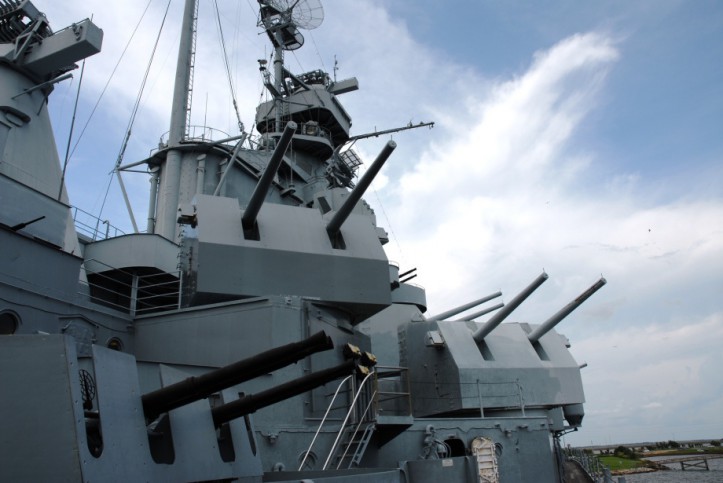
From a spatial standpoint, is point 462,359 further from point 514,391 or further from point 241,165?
point 241,165

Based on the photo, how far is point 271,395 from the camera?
3.62 meters

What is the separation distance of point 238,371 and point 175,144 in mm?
10523

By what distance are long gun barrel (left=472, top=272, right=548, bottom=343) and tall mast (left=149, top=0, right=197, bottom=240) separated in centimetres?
644

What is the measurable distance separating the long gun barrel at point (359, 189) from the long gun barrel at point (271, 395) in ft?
13.6

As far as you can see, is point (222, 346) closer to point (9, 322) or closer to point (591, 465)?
point (9, 322)

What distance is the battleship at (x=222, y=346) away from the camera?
9.52ft

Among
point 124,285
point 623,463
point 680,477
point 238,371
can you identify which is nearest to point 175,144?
point 124,285

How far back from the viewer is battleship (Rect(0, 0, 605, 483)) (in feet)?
9.52

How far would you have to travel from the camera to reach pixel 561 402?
1040 cm

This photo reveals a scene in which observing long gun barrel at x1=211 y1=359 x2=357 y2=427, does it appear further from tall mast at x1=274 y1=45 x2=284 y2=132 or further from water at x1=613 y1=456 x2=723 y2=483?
water at x1=613 y1=456 x2=723 y2=483

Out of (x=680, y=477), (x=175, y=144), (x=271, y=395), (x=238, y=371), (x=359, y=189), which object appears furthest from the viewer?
(x=680, y=477)

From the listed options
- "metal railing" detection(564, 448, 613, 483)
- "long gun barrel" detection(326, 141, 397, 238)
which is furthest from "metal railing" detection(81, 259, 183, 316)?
"metal railing" detection(564, 448, 613, 483)

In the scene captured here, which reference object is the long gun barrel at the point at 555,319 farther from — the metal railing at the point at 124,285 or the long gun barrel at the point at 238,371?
the long gun barrel at the point at 238,371

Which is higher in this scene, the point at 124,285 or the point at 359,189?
the point at 359,189
